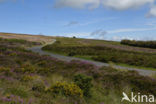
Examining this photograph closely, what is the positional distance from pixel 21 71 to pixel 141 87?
320 inches

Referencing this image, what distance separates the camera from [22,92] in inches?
254

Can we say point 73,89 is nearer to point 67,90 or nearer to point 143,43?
point 67,90

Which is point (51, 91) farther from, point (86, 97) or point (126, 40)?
point (126, 40)

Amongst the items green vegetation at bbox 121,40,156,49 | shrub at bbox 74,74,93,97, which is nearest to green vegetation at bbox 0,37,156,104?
shrub at bbox 74,74,93,97

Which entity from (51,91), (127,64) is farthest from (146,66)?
(51,91)

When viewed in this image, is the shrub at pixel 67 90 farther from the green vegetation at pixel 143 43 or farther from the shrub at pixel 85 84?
the green vegetation at pixel 143 43

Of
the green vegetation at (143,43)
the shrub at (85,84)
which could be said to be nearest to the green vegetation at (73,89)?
the shrub at (85,84)

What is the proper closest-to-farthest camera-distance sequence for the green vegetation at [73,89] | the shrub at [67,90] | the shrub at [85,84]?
the green vegetation at [73,89], the shrub at [67,90], the shrub at [85,84]

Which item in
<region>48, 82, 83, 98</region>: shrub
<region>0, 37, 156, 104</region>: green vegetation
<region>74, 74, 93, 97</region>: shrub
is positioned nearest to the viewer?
<region>0, 37, 156, 104</region>: green vegetation

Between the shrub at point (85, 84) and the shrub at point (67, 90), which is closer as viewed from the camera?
the shrub at point (67, 90)

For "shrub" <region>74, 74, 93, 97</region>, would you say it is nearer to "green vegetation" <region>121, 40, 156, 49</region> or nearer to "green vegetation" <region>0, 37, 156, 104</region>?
Result: "green vegetation" <region>0, 37, 156, 104</region>

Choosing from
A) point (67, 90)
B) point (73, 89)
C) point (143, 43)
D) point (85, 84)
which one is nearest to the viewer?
point (67, 90)

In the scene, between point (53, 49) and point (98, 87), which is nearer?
point (98, 87)

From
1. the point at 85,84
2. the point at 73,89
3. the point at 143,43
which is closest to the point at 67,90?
the point at 73,89
